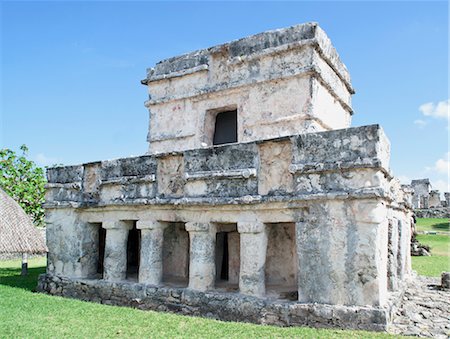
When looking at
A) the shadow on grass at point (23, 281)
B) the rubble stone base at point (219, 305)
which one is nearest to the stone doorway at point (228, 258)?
the rubble stone base at point (219, 305)

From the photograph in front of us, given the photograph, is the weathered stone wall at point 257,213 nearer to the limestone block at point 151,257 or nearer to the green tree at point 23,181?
the limestone block at point 151,257

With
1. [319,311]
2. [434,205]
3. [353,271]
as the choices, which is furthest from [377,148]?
[434,205]

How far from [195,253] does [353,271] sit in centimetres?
275

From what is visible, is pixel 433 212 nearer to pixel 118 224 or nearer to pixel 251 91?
pixel 251 91

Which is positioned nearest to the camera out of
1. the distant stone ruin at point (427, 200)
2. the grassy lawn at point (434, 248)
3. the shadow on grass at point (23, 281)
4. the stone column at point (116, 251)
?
the stone column at point (116, 251)

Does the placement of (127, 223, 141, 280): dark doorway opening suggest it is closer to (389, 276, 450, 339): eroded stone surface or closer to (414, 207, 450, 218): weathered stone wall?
(389, 276, 450, 339): eroded stone surface

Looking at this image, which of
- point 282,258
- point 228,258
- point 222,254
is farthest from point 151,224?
point 282,258

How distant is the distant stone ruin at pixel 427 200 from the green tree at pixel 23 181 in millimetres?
23516

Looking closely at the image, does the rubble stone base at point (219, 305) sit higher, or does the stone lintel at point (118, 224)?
the stone lintel at point (118, 224)

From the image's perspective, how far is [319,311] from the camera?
5488 millimetres

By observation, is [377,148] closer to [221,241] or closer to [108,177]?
[221,241]

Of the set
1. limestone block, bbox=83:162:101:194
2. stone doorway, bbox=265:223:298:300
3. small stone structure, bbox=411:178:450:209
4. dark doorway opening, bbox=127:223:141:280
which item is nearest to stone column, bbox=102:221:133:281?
limestone block, bbox=83:162:101:194

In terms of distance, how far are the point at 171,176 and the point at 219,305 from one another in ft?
8.37

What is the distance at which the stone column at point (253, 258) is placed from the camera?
20.3ft
